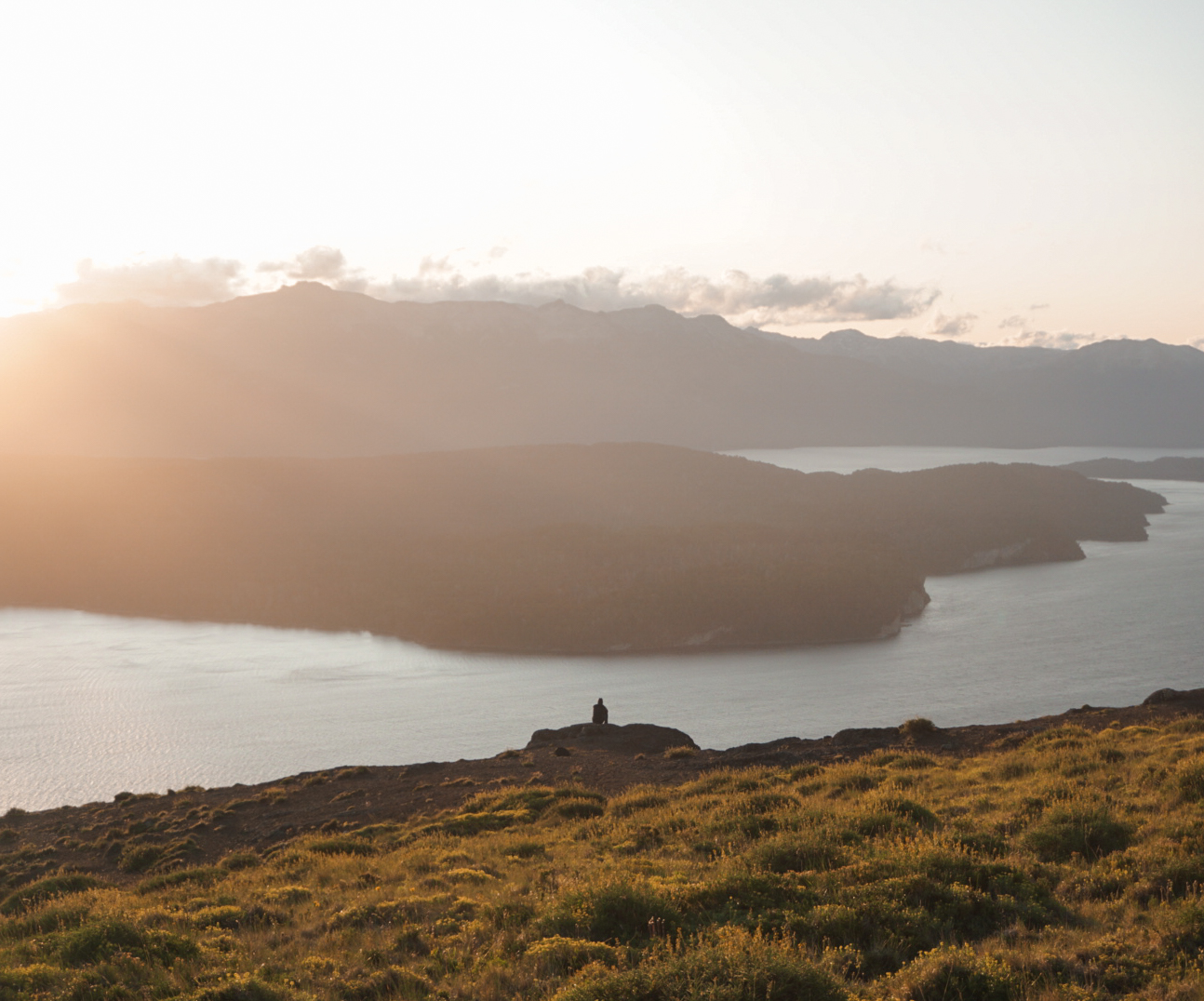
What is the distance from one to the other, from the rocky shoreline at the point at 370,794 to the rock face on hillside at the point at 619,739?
7.9 inches

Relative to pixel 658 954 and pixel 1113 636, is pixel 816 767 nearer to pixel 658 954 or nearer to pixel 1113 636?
pixel 658 954

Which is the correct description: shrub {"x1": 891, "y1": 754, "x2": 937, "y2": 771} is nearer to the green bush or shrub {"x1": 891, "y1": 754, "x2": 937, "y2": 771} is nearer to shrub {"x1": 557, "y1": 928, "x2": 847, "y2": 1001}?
shrub {"x1": 557, "y1": 928, "x2": 847, "y2": 1001}

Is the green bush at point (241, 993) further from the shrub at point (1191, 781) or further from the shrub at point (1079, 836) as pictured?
the shrub at point (1191, 781)

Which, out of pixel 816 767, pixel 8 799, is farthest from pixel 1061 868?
pixel 8 799

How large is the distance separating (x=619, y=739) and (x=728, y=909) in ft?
109

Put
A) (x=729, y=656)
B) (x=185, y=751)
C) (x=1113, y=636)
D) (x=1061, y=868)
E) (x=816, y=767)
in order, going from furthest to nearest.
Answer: (x=729, y=656) < (x=1113, y=636) < (x=185, y=751) < (x=816, y=767) < (x=1061, y=868)

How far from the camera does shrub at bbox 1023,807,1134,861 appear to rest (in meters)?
16.1

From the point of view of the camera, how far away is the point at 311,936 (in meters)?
15.6

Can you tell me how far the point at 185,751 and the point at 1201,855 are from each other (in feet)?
414

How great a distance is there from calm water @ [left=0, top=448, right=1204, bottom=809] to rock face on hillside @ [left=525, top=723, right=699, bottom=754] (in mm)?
59845

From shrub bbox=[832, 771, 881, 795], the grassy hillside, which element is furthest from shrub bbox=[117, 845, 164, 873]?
shrub bbox=[832, 771, 881, 795]

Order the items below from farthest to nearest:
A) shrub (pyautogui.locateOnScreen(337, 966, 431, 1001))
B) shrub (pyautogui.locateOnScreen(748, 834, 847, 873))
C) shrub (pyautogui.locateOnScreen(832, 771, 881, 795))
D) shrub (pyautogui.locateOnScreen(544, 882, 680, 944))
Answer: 1. shrub (pyautogui.locateOnScreen(832, 771, 881, 795))
2. shrub (pyautogui.locateOnScreen(748, 834, 847, 873))
3. shrub (pyautogui.locateOnScreen(544, 882, 680, 944))
4. shrub (pyautogui.locateOnScreen(337, 966, 431, 1001))

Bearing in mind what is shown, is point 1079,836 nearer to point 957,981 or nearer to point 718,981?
point 957,981

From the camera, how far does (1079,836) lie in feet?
53.7
